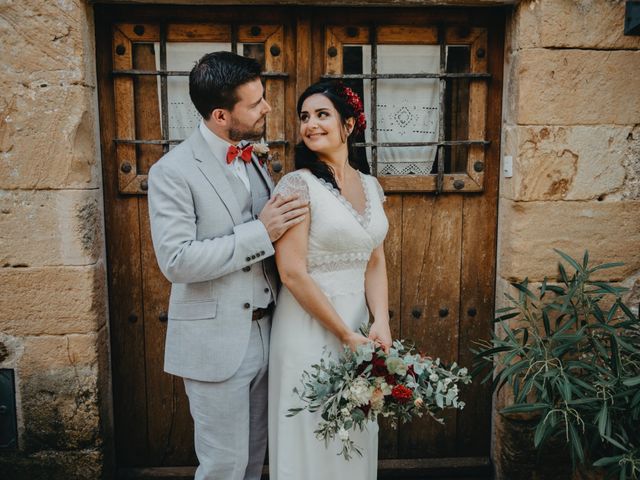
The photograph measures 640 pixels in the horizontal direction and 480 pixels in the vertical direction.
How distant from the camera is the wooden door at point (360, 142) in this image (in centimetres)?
287

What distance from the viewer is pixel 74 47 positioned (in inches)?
102

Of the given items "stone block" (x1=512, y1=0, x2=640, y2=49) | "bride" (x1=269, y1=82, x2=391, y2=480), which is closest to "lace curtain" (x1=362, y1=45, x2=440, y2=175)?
"stone block" (x1=512, y1=0, x2=640, y2=49)

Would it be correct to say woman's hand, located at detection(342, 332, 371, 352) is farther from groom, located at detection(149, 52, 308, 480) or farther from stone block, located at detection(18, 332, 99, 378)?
stone block, located at detection(18, 332, 99, 378)

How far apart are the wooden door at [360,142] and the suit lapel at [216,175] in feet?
2.68

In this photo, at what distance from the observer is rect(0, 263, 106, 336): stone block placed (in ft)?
8.84

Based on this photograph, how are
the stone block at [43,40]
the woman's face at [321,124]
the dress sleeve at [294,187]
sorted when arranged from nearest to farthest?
1. the dress sleeve at [294,187]
2. the woman's face at [321,124]
3. the stone block at [43,40]

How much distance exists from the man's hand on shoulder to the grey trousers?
398 millimetres

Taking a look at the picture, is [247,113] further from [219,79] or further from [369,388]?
[369,388]

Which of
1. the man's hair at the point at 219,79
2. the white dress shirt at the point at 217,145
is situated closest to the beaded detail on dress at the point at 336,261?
the white dress shirt at the point at 217,145

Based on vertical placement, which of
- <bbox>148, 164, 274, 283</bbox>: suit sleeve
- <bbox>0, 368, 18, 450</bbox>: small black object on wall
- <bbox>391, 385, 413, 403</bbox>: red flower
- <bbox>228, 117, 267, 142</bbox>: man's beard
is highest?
<bbox>228, 117, 267, 142</bbox>: man's beard

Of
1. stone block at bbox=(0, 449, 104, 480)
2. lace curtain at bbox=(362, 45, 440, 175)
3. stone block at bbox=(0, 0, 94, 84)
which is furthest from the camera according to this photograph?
lace curtain at bbox=(362, 45, 440, 175)

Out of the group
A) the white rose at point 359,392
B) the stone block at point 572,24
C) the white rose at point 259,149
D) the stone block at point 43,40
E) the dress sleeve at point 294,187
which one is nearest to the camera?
the white rose at point 359,392

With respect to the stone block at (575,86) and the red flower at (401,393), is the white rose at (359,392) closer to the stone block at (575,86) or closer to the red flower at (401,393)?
the red flower at (401,393)

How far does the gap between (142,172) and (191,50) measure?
646mm
